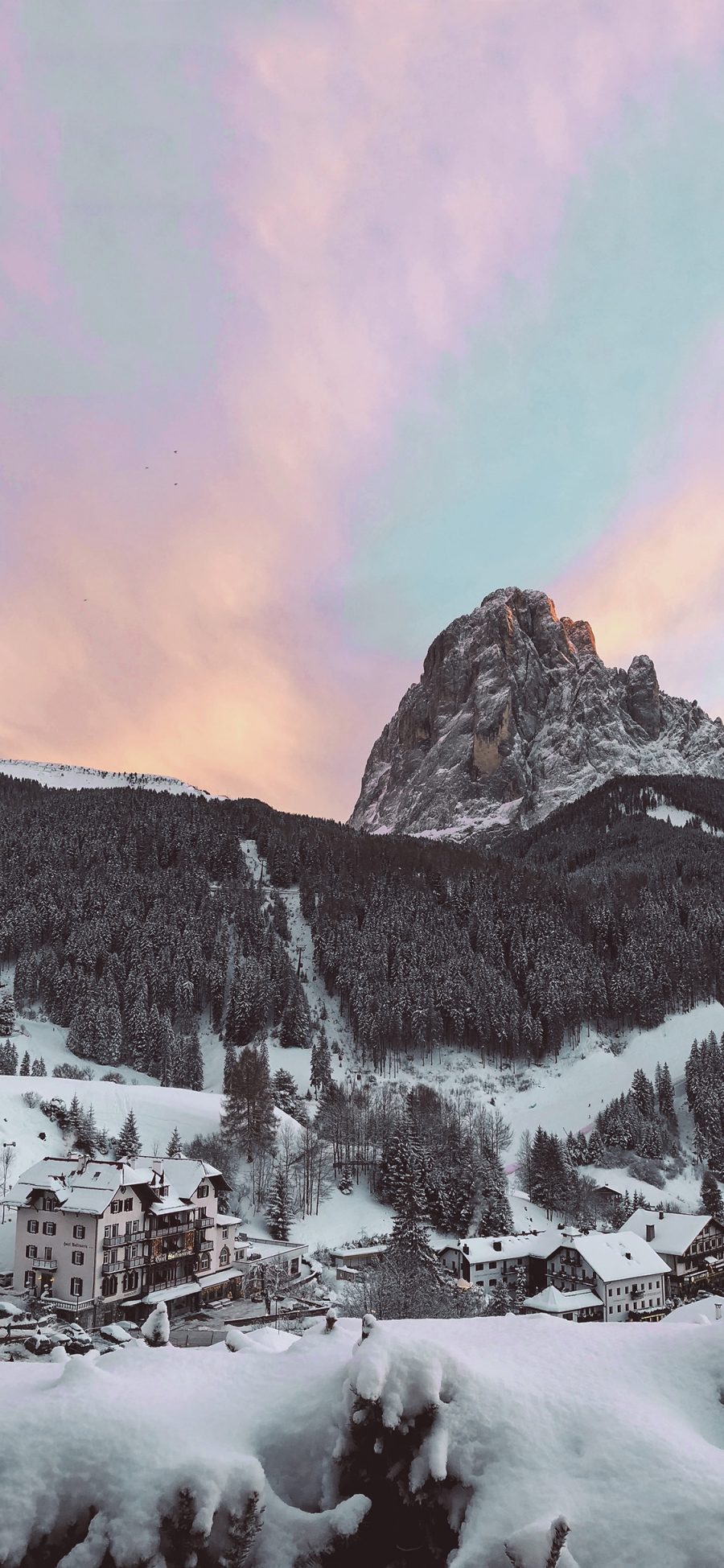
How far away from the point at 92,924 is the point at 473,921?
5929 centimetres

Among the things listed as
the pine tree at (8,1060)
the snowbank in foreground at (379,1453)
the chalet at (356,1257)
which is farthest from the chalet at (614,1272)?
the pine tree at (8,1060)

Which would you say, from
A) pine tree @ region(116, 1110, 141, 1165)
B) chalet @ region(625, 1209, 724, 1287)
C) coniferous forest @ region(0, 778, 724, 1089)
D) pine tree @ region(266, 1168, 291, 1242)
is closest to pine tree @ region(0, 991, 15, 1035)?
coniferous forest @ region(0, 778, 724, 1089)

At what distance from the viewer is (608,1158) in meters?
83.2

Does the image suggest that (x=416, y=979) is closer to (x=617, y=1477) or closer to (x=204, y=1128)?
(x=204, y=1128)

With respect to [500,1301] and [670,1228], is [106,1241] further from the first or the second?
[670,1228]

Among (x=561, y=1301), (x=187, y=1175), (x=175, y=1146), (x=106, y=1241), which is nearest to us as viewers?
(x=106, y=1241)

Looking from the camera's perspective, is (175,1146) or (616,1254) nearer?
(616,1254)

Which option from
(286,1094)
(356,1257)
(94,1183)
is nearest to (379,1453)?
(94,1183)

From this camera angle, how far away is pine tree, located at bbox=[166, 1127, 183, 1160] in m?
63.8

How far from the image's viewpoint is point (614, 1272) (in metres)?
50.1

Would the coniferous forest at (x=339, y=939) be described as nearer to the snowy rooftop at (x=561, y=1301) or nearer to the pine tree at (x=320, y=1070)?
the pine tree at (x=320, y=1070)

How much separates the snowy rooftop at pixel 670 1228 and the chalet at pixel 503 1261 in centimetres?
721

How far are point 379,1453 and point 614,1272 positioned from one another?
160 feet

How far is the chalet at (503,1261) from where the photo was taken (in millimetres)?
54875
